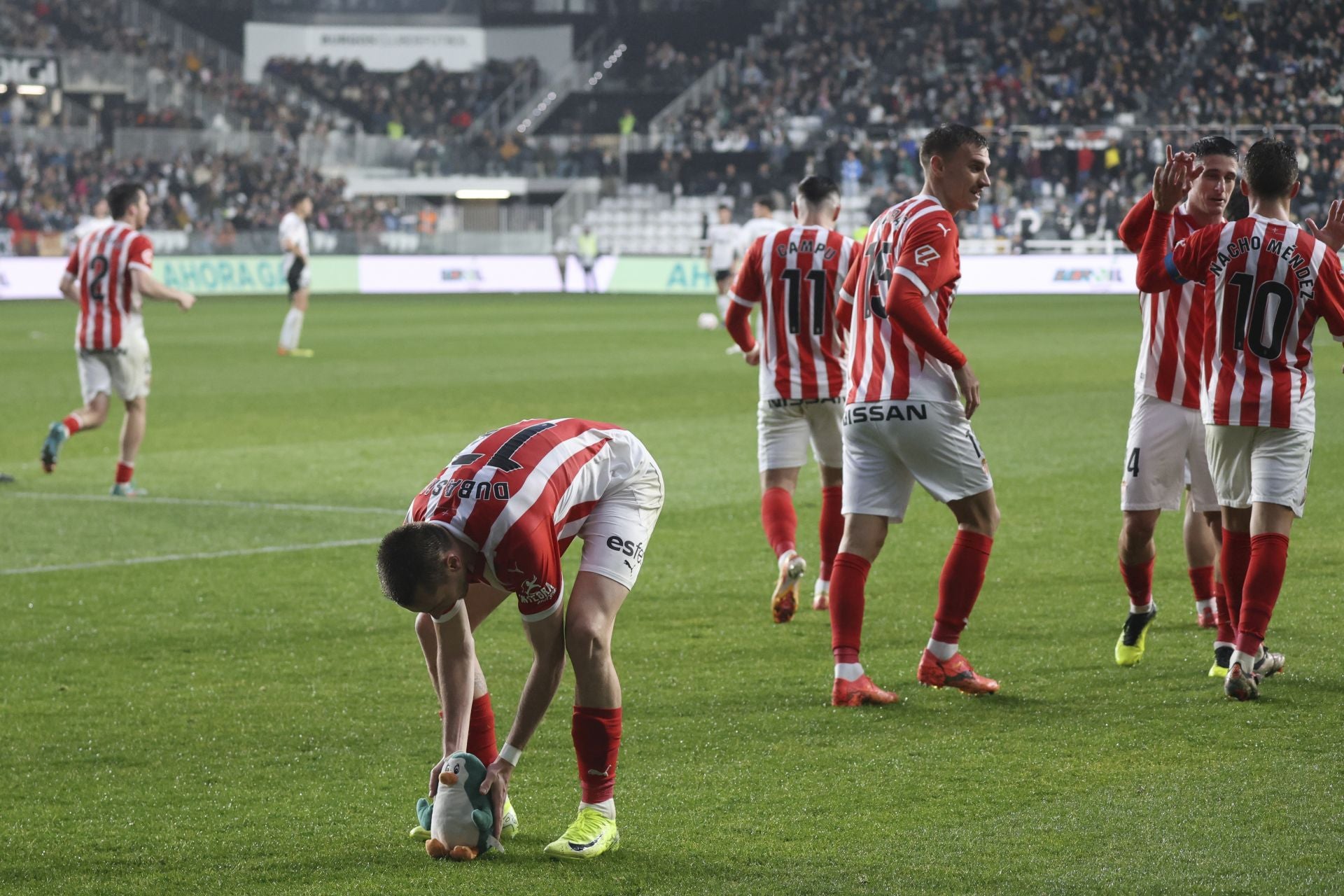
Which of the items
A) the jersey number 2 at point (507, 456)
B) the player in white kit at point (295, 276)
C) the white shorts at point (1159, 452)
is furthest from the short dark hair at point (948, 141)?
the player in white kit at point (295, 276)

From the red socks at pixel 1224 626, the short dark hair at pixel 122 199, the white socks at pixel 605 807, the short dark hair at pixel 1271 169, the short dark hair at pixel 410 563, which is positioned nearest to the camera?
the short dark hair at pixel 410 563

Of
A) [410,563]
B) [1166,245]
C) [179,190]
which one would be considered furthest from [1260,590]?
[179,190]

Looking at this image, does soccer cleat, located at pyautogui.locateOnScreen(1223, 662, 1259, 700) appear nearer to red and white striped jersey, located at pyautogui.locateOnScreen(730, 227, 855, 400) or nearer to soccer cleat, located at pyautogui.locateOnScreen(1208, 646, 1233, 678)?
soccer cleat, located at pyautogui.locateOnScreen(1208, 646, 1233, 678)

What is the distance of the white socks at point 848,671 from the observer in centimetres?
582

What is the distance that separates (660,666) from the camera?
6.44 meters

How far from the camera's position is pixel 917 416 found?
5.72m

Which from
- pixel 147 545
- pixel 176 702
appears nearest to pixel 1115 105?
pixel 147 545

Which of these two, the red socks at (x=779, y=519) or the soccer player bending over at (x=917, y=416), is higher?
the soccer player bending over at (x=917, y=416)

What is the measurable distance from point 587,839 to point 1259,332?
2997 millimetres

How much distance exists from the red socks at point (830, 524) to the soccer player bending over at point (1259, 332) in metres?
2.19

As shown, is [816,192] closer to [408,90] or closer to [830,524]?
[830,524]

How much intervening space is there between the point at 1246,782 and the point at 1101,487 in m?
6.36

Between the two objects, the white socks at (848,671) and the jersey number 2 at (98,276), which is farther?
the jersey number 2 at (98,276)

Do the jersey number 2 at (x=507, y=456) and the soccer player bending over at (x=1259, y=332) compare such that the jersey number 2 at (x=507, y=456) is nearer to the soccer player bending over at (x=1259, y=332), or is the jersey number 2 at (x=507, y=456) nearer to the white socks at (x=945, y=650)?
the white socks at (x=945, y=650)
